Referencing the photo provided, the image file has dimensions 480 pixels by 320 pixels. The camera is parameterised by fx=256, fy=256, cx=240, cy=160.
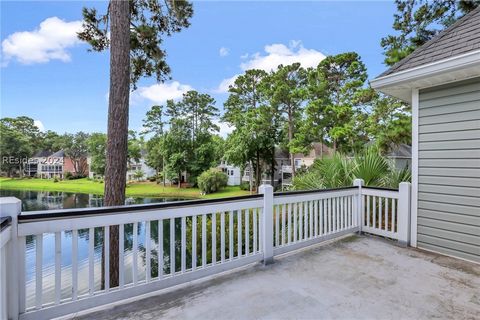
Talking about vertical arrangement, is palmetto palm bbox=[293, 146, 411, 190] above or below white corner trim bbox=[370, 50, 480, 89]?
below

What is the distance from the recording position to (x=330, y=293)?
2.37m

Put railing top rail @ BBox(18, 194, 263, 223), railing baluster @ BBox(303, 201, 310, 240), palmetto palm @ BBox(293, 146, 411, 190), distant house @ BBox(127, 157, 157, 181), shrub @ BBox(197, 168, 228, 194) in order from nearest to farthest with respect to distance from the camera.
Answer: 1. railing top rail @ BBox(18, 194, 263, 223)
2. railing baluster @ BBox(303, 201, 310, 240)
3. palmetto palm @ BBox(293, 146, 411, 190)
4. shrub @ BBox(197, 168, 228, 194)
5. distant house @ BBox(127, 157, 157, 181)

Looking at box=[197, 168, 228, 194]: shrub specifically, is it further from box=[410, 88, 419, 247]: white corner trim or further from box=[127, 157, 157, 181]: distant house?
box=[410, 88, 419, 247]: white corner trim

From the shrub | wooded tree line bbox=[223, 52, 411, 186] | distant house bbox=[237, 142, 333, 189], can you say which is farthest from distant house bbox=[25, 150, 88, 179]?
wooded tree line bbox=[223, 52, 411, 186]

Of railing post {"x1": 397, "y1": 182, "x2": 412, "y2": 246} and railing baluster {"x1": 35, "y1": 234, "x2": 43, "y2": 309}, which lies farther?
railing post {"x1": 397, "y1": 182, "x2": 412, "y2": 246}

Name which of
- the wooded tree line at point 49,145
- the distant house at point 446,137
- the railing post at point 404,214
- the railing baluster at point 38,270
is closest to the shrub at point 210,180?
the wooded tree line at point 49,145

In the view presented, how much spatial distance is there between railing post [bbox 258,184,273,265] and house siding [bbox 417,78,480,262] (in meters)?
2.26

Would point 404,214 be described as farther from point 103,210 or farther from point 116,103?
point 116,103

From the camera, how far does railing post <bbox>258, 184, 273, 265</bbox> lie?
307cm

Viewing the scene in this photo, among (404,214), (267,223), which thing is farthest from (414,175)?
(267,223)

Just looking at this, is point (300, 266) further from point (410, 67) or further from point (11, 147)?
point (11, 147)

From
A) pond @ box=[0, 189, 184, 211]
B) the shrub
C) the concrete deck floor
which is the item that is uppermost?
the concrete deck floor

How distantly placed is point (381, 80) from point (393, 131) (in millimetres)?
5092

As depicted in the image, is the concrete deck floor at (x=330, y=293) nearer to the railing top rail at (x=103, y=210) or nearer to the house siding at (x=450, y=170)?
the house siding at (x=450, y=170)
